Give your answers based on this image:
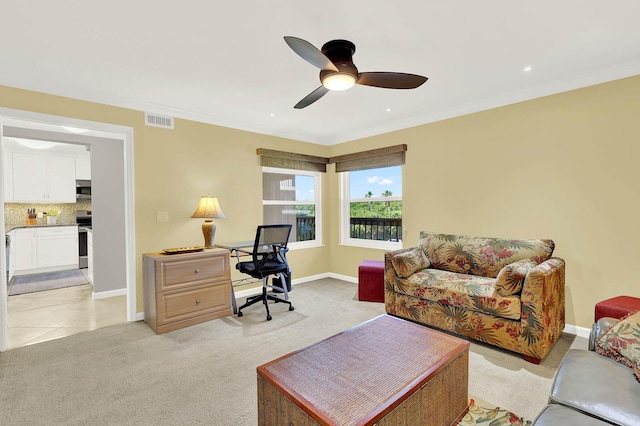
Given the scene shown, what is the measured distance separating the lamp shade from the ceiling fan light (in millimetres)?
2218

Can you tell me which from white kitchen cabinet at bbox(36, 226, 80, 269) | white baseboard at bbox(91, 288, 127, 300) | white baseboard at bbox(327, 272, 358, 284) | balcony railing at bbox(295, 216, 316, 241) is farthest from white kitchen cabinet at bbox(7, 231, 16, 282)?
white baseboard at bbox(327, 272, 358, 284)

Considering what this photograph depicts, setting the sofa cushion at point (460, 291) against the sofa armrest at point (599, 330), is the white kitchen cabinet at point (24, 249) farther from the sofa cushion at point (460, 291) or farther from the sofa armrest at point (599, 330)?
the sofa armrest at point (599, 330)

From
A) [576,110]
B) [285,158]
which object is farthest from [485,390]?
[285,158]

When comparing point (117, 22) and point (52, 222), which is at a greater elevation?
point (117, 22)

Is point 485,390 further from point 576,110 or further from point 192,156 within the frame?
point 192,156

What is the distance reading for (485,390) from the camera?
81.3 inches

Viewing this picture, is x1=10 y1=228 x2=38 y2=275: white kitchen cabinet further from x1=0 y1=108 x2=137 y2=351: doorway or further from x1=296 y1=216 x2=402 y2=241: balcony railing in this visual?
x1=296 y1=216 x2=402 y2=241: balcony railing

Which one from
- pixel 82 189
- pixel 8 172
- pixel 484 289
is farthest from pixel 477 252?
pixel 8 172

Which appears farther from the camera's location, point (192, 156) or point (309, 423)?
point (192, 156)

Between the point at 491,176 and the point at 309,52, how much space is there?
2728 mm

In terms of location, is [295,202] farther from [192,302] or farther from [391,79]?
[391,79]

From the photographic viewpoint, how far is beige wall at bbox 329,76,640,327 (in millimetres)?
2686

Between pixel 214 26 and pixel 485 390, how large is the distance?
→ 120 inches

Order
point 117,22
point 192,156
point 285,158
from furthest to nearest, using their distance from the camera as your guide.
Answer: point 285,158, point 192,156, point 117,22
